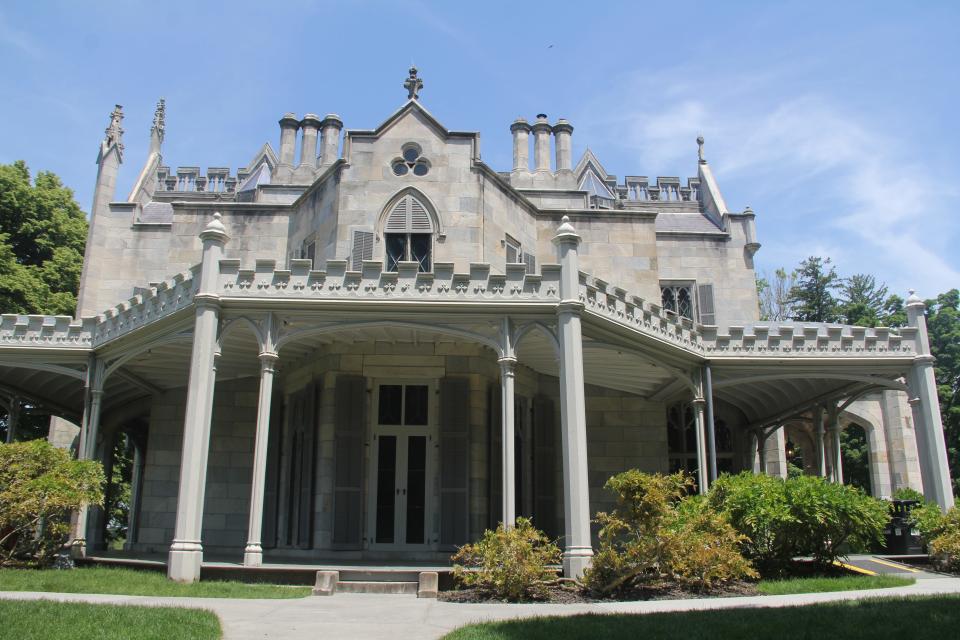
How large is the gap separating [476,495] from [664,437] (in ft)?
20.8

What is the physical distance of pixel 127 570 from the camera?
14500 mm

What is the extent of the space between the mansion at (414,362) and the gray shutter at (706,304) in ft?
0.22

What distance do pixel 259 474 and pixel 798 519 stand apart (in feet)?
29.5

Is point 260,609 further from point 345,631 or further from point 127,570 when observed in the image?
point 127,570

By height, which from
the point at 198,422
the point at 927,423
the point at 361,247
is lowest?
the point at 198,422

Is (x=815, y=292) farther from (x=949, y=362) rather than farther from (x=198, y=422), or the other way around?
(x=198, y=422)

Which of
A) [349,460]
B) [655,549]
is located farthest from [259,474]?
[655,549]

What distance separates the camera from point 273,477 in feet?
61.1

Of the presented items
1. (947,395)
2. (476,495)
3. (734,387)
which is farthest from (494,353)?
(947,395)

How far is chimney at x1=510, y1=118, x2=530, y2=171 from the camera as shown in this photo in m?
26.8

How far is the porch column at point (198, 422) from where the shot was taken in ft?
43.9

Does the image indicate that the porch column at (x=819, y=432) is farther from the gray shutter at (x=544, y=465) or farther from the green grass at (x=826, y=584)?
the green grass at (x=826, y=584)

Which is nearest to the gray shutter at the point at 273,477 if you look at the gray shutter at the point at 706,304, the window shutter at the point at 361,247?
the window shutter at the point at 361,247

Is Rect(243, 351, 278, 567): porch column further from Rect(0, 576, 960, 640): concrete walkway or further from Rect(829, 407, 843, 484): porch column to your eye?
Rect(829, 407, 843, 484): porch column
